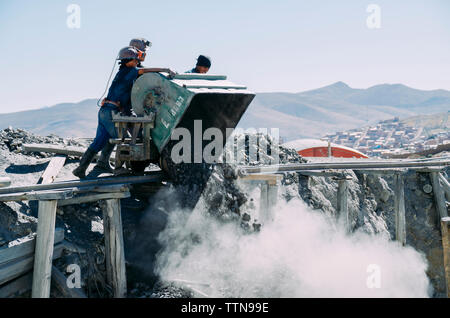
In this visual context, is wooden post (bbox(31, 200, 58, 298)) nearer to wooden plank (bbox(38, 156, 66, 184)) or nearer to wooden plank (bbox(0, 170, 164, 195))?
wooden plank (bbox(0, 170, 164, 195))

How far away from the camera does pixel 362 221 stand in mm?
12562

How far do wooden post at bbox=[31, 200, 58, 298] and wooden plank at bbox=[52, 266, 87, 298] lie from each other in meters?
0.25

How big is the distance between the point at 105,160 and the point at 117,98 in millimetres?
1331

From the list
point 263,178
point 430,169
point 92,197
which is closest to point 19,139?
point 92,197

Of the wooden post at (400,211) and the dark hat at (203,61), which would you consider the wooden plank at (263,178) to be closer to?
the dark hat at (203,61)

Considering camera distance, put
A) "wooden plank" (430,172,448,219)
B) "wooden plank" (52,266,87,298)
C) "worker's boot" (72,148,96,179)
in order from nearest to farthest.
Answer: "wooden plank" (52,266,87,298)
"worker's boot" (72,148,96,179)
"wooden plank" (430,172,448,219)

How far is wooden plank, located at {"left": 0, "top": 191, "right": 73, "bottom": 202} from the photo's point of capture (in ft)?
18.1

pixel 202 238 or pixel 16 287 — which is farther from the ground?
pixel 202 238

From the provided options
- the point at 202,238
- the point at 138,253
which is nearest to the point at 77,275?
the point at 138,253

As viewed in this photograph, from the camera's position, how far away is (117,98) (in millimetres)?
7449

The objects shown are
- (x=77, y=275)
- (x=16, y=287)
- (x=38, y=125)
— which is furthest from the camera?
(x=38, y=125)

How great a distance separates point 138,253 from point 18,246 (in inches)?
81.4

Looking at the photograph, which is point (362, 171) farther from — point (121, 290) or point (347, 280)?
point (121, 290)

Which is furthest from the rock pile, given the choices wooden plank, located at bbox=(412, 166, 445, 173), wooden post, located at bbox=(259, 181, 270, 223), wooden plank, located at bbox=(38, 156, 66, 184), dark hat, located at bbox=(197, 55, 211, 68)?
wooden plank, located at bbox=(412, 166, 445, 173)
